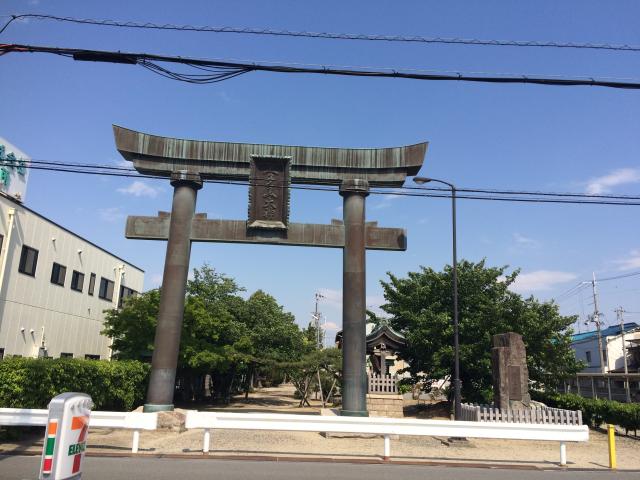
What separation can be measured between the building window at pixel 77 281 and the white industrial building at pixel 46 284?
0.05 meters

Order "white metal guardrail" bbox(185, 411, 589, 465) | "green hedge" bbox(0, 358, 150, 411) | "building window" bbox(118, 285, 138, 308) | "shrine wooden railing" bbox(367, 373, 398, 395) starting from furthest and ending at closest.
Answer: "building window" bbox(118, 285, 138, 308)
"shrine wooden railing" bbox(367, 373, 398, 395)
"green hedge" bbox(0, 358, 150, 411)
"white metal guardrail" bbox(185, 411, 589, 465)

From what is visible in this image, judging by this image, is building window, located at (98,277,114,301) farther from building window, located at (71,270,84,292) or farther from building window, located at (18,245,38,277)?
building window, located at (18,245,38,277)

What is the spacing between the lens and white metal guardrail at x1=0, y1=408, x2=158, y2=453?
10547mm

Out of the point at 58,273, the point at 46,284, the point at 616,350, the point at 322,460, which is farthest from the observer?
the point at 616,350

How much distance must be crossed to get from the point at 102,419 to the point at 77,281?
17884 millimetres

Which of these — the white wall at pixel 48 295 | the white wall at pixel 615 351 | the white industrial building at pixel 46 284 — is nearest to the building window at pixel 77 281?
the white industrial building at pixel 46 284

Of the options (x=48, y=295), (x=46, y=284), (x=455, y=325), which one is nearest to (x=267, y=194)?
(x=455, y=325)

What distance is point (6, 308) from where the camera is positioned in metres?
20.0

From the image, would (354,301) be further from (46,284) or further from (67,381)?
(46,284)

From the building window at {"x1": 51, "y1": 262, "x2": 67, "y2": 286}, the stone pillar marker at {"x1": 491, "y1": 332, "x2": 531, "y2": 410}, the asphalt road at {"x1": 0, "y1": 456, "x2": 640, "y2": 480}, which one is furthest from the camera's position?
the building window at {"x1": 51, "y1": 262, "x2": 67, "y2": 286}

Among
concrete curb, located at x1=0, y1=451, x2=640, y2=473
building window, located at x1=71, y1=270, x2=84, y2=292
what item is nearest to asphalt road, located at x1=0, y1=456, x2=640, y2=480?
concrete curb, located at x1=0, y1=451, x2=640, y2=473

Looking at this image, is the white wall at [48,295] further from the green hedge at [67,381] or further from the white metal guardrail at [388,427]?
the white metal guardrail at [388,427]

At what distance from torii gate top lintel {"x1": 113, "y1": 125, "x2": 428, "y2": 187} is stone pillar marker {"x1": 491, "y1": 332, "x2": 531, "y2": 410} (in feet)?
24.0

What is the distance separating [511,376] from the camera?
56.8ft
